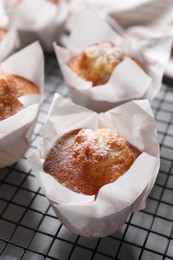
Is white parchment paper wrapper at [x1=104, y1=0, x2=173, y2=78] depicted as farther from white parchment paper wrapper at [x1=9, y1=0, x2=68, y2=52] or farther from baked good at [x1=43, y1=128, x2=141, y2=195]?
baked good at [x1=43, y1=128, x2=141, y2=195]

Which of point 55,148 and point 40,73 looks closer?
point 55,148

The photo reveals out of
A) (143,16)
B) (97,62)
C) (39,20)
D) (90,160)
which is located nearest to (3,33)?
(39,20)

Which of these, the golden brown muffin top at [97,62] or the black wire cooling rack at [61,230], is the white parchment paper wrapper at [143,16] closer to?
the golden brown muffin top at [97,62]

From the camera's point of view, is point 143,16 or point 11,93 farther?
point 143,16

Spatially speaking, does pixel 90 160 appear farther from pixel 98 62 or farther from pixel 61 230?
pixel 98 62

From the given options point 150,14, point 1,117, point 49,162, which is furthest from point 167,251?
point 150,14

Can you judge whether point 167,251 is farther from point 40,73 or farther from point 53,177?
point 40,73

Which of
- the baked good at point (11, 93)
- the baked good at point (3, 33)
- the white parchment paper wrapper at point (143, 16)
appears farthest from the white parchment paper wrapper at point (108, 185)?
the white parchment paper wrapper at point (143, 16)
